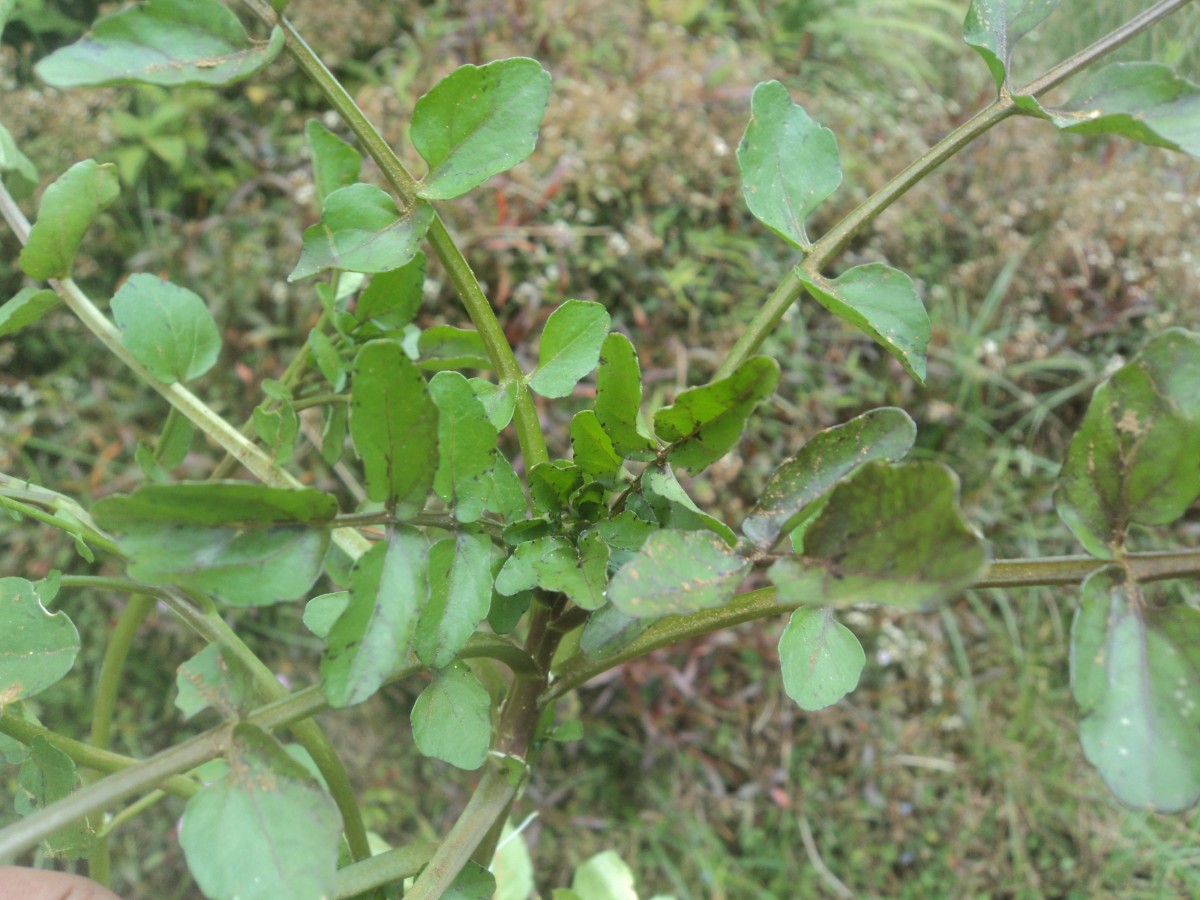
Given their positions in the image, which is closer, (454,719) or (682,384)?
(454,719)

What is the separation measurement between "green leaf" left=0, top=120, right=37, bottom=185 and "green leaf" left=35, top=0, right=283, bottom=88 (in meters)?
0.15

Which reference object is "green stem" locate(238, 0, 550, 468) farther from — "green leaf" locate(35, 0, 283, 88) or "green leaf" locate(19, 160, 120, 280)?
"green leaf" locate(19, 160, 120, 280)

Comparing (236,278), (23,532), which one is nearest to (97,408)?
(23,532)

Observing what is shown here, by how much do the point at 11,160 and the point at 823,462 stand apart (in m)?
0.48

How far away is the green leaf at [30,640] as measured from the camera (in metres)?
0.44

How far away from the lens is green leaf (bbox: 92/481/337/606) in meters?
0.29

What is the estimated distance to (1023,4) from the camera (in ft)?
1.47

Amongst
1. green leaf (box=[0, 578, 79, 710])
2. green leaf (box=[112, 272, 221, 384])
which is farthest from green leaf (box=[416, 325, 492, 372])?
green leaf (box=[0, 578, 79, 710])

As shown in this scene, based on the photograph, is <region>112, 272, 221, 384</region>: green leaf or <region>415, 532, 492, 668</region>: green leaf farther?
<region>112, 272, 221, 384</region>: green leaf

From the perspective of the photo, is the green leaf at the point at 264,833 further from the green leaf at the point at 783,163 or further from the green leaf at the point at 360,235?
the green leaf at the point at 783,163

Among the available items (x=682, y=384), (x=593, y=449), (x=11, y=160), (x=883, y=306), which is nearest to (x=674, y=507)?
(x=593, y=449)

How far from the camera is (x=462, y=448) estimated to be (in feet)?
1.22

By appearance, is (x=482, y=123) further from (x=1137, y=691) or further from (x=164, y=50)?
(x=1137, y=691)

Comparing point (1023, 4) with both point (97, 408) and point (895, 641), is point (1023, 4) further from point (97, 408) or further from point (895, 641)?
point (97, 408)
